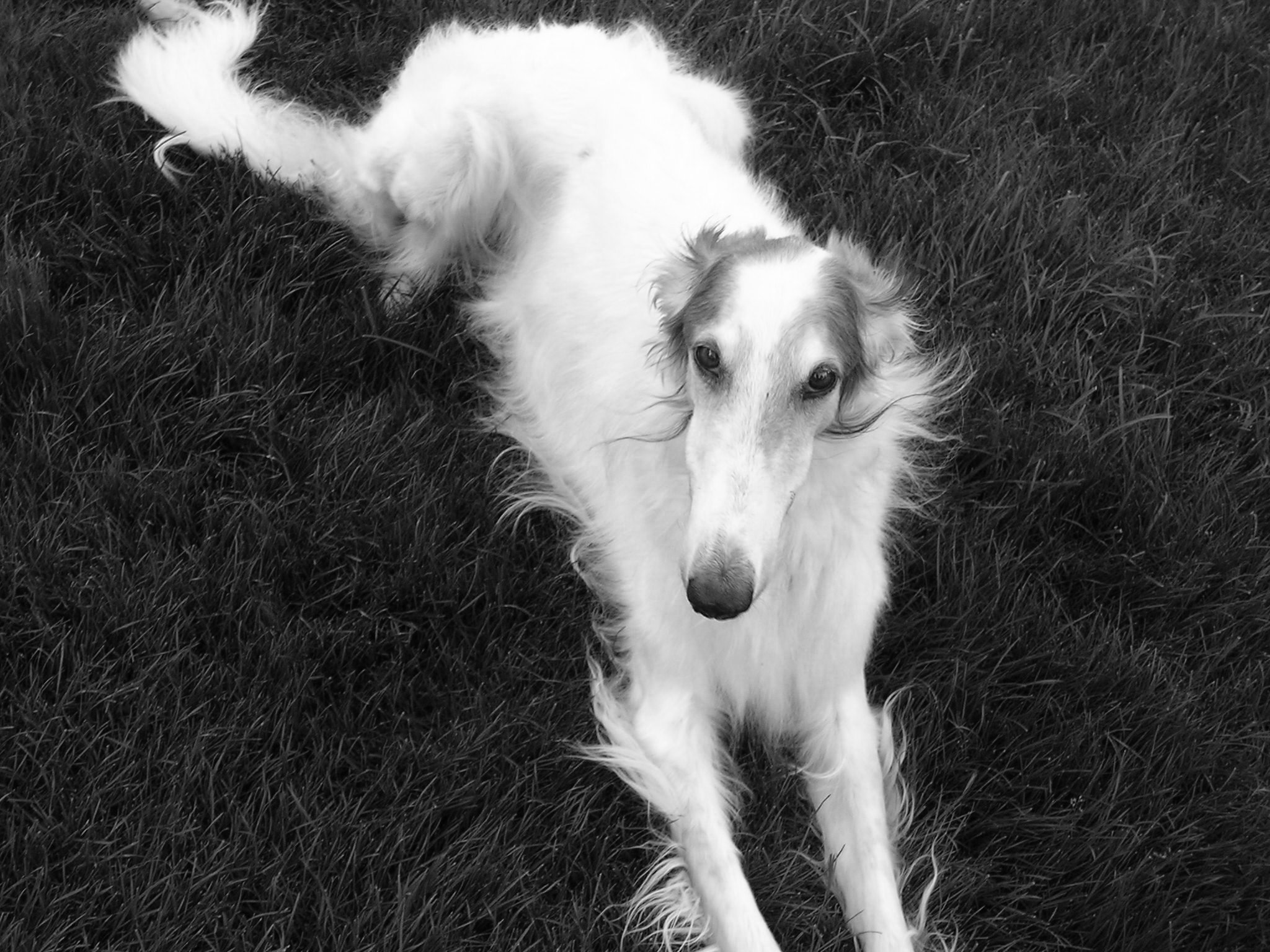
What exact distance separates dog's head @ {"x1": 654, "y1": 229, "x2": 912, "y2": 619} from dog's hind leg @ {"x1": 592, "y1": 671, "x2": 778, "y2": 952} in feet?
2.37

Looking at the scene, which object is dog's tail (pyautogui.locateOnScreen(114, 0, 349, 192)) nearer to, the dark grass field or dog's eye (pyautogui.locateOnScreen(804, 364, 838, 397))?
the dark grass field

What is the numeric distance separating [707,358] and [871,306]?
52cm

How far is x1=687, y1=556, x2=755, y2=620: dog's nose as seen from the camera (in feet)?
8.25

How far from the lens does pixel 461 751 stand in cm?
309

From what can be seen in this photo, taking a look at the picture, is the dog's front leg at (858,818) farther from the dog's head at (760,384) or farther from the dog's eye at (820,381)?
the dog's eye at (820,381)

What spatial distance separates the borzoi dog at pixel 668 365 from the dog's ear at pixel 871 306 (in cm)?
1

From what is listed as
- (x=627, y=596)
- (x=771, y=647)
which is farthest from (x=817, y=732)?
(x=627, y=596)

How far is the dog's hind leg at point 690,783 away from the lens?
290cm

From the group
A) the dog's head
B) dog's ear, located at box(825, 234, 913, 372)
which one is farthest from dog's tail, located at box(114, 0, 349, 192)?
dog's ear, located at box(825, 234, 913, 372)

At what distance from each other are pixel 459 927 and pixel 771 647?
1.05 meters

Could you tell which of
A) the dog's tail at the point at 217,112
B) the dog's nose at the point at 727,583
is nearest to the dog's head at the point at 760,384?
the dog's nose at the point at 727,583

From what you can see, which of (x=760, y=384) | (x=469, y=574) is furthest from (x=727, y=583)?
(x=469, y=574)

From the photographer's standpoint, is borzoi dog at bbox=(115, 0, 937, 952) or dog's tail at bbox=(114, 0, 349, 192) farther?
dog's tail at bbox=(114, 0, 349, 192)

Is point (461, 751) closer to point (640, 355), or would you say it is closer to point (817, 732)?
point (817, 732)
